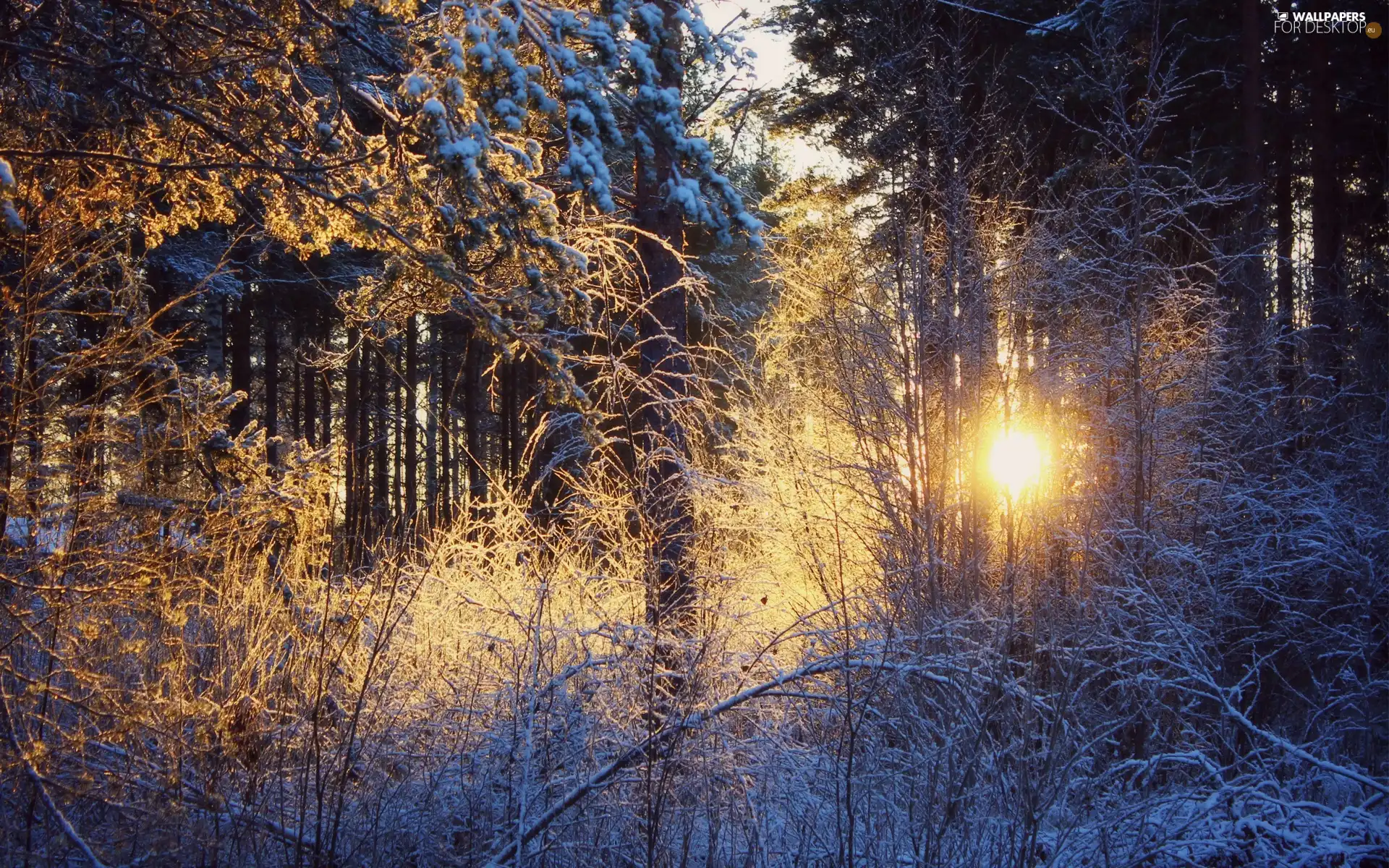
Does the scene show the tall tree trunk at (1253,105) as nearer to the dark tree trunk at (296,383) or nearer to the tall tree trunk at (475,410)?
the tall tree trunk at (475,410)

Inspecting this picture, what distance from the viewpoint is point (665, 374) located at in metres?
6.01

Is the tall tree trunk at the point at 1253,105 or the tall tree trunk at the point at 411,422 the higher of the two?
the tall tree trunk at the point at 1253,105

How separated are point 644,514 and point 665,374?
1.05 m

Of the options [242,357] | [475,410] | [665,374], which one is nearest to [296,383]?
[475,410]

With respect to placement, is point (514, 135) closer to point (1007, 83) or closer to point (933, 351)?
point (933, 351)

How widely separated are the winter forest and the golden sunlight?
0.07 m

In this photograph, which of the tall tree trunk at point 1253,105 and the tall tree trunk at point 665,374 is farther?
the tall tree trunk at point 1253,105

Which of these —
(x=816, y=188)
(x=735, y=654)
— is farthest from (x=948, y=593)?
(x=816, y=188)

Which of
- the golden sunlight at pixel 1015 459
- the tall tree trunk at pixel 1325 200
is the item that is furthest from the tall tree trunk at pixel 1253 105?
the golden sunlight at pixel 1015 459

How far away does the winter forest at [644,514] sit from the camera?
436 cm

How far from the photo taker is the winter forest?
4.36 meters

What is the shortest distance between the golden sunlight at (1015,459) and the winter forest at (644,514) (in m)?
0.07

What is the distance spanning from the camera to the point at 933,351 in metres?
8.13

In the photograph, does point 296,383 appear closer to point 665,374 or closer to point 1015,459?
point 1015,459
